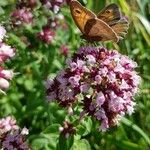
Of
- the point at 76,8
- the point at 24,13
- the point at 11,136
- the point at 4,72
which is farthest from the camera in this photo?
the point at 24,13

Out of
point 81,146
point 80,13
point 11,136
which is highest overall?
point 80,13

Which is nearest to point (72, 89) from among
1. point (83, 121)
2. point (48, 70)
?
point (83, 121)

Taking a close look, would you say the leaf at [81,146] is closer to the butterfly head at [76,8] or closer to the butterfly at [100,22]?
the butterfly at [100,22]

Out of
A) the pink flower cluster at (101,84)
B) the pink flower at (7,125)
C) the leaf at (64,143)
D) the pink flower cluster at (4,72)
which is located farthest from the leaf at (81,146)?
the pink flower cluster at (4,72)

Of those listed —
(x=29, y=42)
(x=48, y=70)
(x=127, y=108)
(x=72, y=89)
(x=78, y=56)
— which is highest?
(x=29, y=42)

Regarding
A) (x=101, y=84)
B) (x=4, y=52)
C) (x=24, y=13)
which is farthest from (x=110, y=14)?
(x=24, y=13)

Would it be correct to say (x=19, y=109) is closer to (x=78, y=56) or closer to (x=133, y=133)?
(x=133, y=133)

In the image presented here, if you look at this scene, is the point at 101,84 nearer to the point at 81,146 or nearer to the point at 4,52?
the point at 81,146
